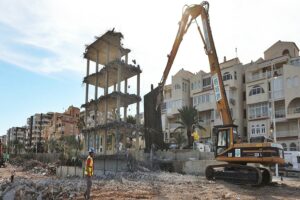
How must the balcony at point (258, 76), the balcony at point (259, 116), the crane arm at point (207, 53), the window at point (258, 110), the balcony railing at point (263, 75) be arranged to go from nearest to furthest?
the crane arm at point (207, 53) → the balcony railing at point (263, 75) → the balcony at point (259, 116) → the window at point (258, 110) → the balcony at point (258, 76)

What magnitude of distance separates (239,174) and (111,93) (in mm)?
35673

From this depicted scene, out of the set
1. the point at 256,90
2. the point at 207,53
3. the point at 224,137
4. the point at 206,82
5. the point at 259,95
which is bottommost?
the point at 224,137

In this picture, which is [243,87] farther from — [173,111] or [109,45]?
[109,45]

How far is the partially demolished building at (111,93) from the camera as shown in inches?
2136

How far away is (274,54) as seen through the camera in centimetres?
6116

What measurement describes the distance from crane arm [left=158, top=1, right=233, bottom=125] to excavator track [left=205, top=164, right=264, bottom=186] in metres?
2.82

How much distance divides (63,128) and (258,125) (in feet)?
371

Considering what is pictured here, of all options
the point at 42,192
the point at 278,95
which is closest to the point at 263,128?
the point at 278,95

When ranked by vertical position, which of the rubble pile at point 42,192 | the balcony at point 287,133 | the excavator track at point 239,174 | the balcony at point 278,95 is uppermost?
the balcony at point 278,95

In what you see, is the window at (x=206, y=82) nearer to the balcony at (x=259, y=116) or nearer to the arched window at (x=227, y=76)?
the arched window at (x=227, y=76)

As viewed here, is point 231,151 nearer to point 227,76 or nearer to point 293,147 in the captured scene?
point 293,147

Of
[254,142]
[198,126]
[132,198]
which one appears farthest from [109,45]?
[132,198]

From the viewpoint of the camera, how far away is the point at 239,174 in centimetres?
2116

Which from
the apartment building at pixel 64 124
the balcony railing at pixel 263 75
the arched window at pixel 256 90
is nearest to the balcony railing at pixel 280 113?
the arched window at pixel 256 90
